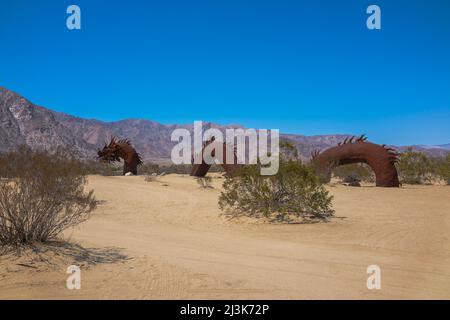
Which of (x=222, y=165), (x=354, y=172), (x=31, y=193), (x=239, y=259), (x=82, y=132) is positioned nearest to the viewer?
(x=31, y=193)

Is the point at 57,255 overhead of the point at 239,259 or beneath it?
overhead

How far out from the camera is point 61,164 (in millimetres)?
6551

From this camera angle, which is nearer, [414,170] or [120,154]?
[120,154]

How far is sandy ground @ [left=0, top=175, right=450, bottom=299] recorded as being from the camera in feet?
16.2

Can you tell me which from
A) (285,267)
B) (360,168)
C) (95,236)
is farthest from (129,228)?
(360,168)

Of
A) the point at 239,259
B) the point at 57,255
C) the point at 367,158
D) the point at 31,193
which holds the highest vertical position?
the point at 367,158

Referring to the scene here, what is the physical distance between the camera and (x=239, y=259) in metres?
6.55

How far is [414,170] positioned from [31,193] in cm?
2577

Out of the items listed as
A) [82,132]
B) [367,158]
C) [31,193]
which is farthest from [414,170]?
[82,132]

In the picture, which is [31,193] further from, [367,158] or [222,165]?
[367,158]

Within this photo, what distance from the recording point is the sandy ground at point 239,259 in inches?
194

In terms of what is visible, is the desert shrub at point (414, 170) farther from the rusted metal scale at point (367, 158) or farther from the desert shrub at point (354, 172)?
the rusted metal scale at point (367, 158)
